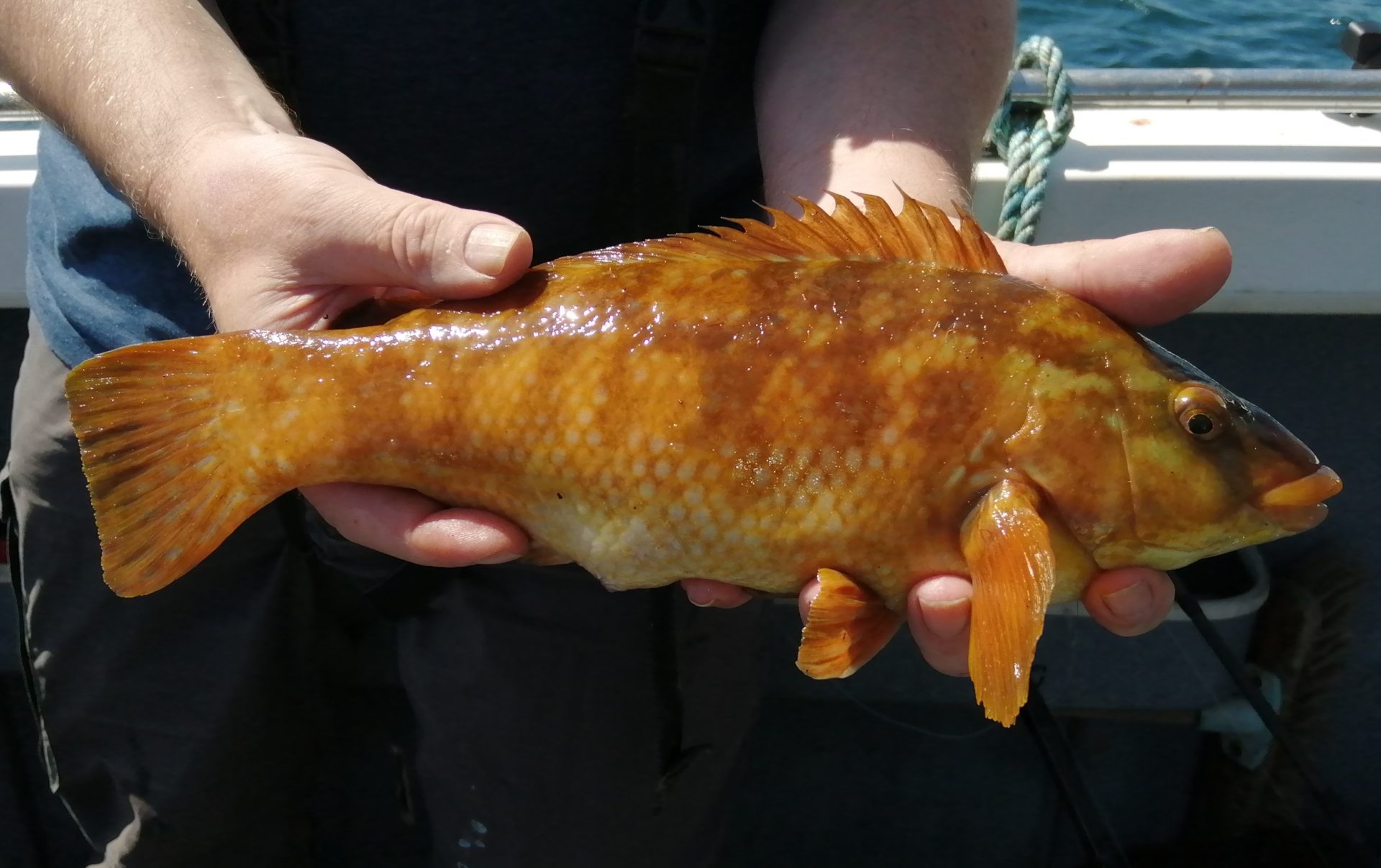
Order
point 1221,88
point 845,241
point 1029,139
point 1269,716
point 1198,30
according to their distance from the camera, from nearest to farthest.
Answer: point 845,241
point 1269,716
point 1029,139
point 1221,88
point 1198,30

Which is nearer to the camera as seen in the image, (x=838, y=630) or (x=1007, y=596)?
(x=1007, y=596)

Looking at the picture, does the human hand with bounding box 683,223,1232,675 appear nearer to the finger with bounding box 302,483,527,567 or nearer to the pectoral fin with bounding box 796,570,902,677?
the pectoral fin with bounding box 796,570,902,677

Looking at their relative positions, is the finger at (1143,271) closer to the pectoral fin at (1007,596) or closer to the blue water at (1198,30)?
the pectoral fin at (1007,596)

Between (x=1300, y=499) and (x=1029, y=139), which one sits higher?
(x=1029, y=139)

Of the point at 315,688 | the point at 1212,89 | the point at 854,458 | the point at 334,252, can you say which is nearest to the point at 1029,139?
Answer: the point at 1212,89

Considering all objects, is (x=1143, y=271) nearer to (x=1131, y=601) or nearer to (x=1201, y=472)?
(x=1201, y=472)

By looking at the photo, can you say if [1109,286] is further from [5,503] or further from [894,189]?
[5,503]

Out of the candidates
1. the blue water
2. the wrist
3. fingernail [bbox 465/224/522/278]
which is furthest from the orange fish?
the blue water
